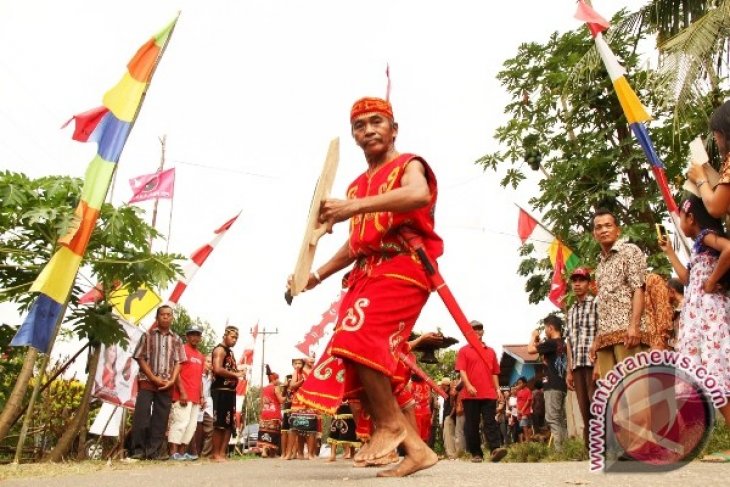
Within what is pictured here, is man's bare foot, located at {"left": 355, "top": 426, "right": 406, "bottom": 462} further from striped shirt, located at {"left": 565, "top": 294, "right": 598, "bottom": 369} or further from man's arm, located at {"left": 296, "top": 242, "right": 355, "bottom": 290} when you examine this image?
striped shirt, located at {"left": 565, "top": 294, "right": 598, "bottom": 369}

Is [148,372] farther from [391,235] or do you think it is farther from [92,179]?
[391,235]

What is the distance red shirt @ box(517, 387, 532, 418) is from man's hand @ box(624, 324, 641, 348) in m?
12.0

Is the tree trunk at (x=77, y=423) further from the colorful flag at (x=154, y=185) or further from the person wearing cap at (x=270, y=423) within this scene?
the colorful flag at (x=154, y=185)

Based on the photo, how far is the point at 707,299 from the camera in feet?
13.4

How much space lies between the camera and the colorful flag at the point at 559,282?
14547 mm

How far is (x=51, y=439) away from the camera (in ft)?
31.9

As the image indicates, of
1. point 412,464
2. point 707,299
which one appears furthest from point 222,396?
point 707,299

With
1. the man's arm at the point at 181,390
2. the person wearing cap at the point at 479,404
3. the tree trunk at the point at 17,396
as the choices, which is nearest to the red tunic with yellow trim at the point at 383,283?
the tree trunk at the point at 17,396

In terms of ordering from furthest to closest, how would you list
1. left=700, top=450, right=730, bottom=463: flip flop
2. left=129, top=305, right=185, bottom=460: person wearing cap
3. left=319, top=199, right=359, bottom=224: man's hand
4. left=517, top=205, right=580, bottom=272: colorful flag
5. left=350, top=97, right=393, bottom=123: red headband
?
left=517, top=205, right=580, bottom=272: colorful flag, left=129, top=305, right=185, bottom=460: person wearing cap, left=700, top=450, right=730, bottom=463: flip flop, left=350, top=97, right=393, bottom=123: red headband, left=319, top=199, right=359, bottom=224: man's hand

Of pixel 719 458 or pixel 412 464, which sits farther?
pixel 719 458

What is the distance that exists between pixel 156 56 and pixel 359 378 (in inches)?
181

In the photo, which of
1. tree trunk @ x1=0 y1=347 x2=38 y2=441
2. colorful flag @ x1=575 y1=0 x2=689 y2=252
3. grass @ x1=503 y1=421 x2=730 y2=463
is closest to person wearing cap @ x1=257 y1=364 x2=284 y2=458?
grass @ x1=503 y1=421 x2=730 y2=463

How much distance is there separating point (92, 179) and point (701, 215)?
15.0 feet

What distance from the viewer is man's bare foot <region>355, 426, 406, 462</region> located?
3.77 meters
